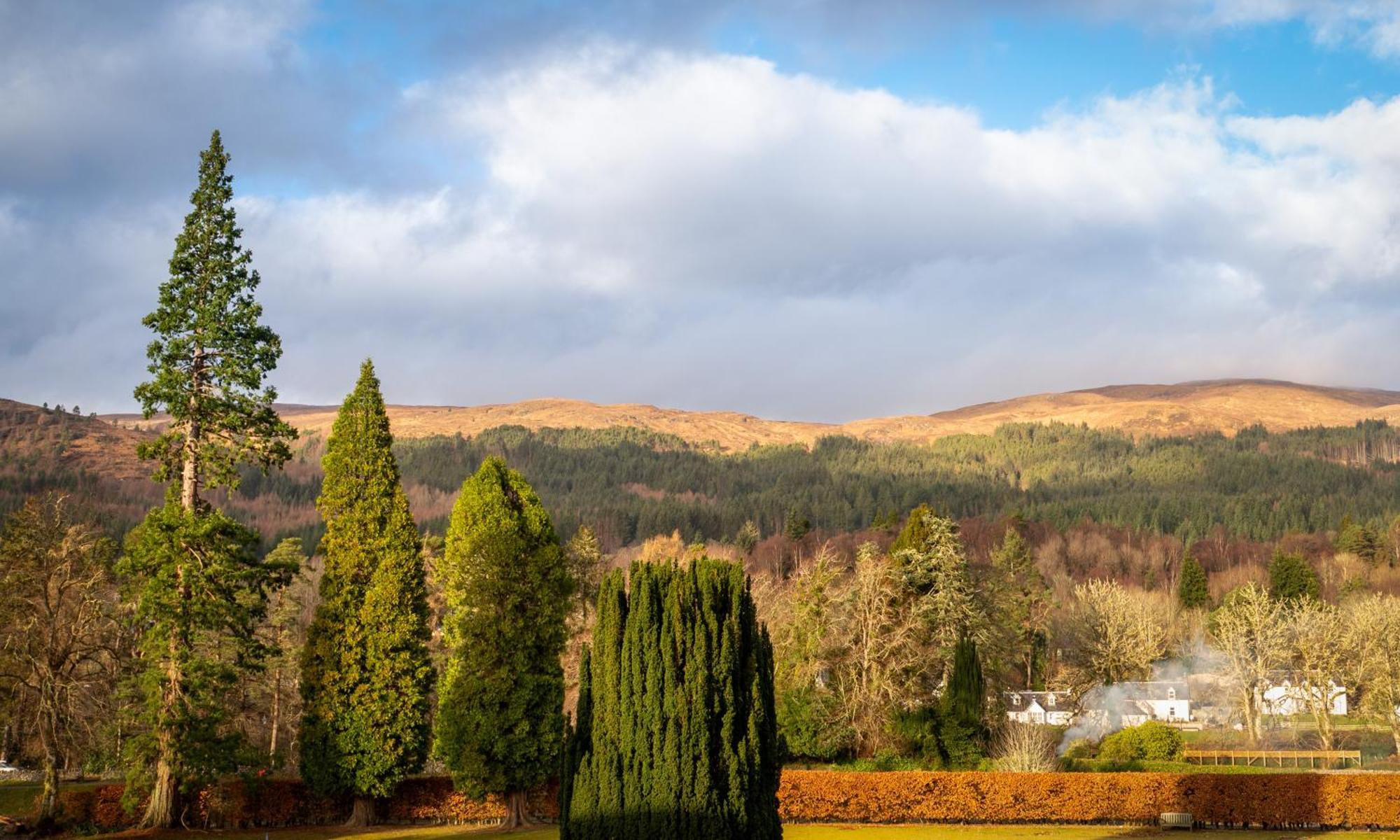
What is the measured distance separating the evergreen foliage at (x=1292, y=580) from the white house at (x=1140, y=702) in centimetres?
1187

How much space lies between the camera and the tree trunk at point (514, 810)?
30.2 metres

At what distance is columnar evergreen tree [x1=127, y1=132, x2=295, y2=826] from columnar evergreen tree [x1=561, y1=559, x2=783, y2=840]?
13.8 metres

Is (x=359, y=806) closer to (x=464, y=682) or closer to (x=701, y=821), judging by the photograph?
(x=464, y=682)

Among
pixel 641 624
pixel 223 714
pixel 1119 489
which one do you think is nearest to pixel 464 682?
pixel 223 714

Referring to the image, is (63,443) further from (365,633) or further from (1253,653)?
(1253,653)

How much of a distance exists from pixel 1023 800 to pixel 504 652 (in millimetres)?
15165

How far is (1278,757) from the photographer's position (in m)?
48.3

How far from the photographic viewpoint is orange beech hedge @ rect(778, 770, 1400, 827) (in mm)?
31203

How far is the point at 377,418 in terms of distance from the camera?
31.0 meters

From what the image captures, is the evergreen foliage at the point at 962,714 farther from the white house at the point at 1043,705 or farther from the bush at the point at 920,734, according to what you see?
the white house at the point at 1043,705

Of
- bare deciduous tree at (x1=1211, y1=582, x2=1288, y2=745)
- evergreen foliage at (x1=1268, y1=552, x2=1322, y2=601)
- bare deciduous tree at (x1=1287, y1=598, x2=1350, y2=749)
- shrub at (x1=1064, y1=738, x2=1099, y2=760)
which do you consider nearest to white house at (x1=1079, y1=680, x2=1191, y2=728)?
bare deciduous tree at (x1=1211, y1=582, x2=1288, y2=745)

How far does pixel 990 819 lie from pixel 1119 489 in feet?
575

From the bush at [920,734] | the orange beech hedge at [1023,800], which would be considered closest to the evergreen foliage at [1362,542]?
the bush at [920,734]

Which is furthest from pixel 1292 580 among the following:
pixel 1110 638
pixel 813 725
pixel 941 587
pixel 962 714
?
pixel 813 725
